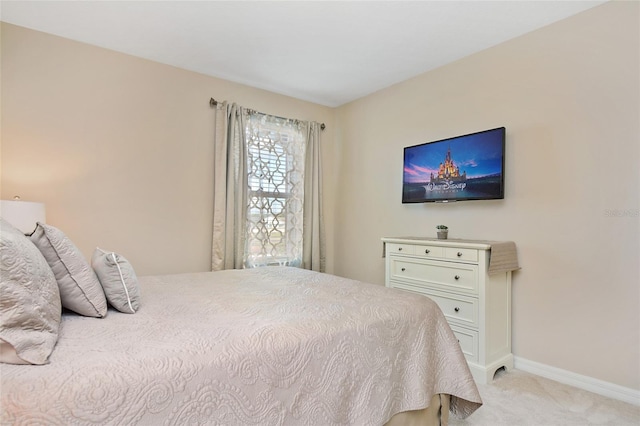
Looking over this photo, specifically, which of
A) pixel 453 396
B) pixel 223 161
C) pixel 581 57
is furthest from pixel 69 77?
pixel 581 57

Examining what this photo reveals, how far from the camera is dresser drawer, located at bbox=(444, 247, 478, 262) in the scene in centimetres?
246

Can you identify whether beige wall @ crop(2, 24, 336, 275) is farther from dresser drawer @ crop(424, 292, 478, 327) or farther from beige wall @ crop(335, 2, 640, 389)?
beige wall @ crop(335, 2, 640, 389)

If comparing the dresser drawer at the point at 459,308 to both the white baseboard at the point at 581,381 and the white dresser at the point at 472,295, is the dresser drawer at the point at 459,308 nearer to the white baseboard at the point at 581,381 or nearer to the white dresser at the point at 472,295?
the white dresser at the point at 472,295

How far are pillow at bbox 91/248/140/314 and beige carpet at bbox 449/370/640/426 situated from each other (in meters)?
1.68

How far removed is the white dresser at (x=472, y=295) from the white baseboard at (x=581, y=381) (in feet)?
0.36

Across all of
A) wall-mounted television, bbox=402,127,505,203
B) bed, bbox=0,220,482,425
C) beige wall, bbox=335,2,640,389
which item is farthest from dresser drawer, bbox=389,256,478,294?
bed, bbox=0,220,482,425

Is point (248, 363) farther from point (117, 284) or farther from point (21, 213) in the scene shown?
point (21, 213)

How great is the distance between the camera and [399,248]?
3.02m

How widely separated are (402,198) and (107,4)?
2876 millimetres

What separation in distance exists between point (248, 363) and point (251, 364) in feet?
0.04

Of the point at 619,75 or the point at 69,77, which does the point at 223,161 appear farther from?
the point at 619,75

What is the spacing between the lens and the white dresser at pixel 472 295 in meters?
2.40

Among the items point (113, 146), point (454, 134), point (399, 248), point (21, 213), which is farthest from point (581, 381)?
point (113, 146)

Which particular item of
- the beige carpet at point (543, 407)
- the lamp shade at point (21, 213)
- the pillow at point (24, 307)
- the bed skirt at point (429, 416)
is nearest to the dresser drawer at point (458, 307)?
the beige carpet at point (543, 407)
